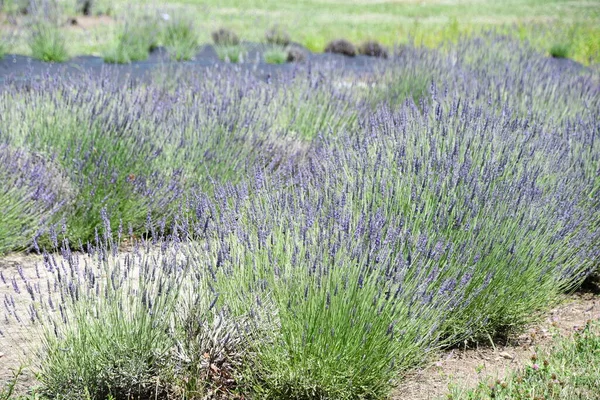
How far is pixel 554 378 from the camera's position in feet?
11.8

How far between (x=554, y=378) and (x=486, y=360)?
445 millimetres

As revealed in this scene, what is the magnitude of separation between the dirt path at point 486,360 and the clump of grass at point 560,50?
1024 cm

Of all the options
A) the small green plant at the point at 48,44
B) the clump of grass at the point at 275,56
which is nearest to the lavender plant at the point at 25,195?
the small green plant at the point at 48,44

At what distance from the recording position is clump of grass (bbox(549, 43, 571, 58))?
45.8 feet

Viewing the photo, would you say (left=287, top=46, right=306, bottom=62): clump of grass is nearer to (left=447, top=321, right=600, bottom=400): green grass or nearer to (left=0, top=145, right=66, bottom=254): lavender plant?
(left=0, top=145, right=66, bottom=254): lavender plant

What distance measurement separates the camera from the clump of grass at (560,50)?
1396 centimetres

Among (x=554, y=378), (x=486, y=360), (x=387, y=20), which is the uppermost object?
(x=554, y=378)

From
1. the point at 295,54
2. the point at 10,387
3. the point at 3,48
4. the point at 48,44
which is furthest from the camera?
the point at 295,54

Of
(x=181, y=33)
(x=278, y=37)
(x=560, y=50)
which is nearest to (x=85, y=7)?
(x=278, y=37)

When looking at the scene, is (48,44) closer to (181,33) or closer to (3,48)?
(3,48)

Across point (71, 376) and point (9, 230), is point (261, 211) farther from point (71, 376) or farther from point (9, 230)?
point (9, 230)

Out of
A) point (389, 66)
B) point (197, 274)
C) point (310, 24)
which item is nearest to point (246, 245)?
point (197, 274)

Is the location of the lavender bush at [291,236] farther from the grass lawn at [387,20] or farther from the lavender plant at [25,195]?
the grass lawn at [387,20]

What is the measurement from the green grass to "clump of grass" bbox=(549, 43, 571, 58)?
10996mm
